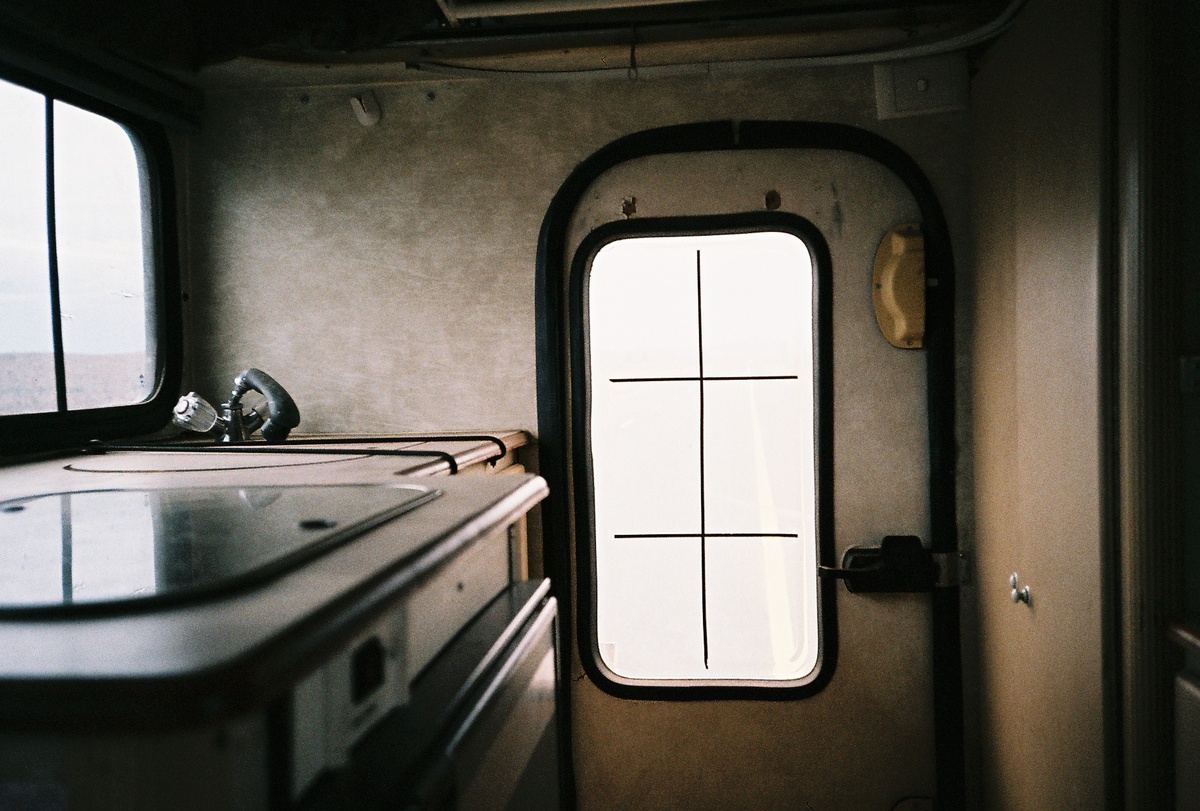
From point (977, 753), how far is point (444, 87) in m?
2.54

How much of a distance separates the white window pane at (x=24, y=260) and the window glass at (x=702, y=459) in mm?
1430

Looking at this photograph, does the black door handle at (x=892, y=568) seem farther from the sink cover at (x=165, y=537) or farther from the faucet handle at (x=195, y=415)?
the faucet handle at (x=195, y=415)

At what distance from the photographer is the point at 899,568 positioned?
2453mm

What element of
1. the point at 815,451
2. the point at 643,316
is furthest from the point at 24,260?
the point at 815,451

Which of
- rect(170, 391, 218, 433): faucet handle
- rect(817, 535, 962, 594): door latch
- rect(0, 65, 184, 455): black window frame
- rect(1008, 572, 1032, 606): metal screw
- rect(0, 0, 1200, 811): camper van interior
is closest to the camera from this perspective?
rect(0, 0, 1200, 811): camper van interior

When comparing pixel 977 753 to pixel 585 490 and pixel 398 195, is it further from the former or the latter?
pixel 398 195

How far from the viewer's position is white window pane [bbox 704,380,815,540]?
259 cm

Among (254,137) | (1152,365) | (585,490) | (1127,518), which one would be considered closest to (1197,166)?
(1152,365)

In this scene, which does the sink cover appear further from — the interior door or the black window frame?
the interior door

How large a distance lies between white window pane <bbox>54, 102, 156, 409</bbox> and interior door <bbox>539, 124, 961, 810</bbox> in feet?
3.94

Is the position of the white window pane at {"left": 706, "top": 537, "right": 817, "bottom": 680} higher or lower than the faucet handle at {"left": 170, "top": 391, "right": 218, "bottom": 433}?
lower

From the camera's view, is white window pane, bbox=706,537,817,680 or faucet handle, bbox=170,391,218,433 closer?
faucet handle, bbox=170,391,218,433

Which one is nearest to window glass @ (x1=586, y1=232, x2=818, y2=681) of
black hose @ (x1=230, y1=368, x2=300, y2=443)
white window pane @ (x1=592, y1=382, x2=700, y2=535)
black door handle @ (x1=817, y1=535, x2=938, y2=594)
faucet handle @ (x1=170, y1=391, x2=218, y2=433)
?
white window pane @ (x1=592, y1=382, x2=700, y2=535)

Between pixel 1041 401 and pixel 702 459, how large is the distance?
1019mm
